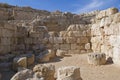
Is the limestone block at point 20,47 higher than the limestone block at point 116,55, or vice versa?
the limestone block at point 20,47

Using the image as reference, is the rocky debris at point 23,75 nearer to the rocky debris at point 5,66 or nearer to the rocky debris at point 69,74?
the rocky debris at point 69,74

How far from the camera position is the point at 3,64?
10.5 m

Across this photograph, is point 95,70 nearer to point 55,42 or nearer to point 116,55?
point 116,55

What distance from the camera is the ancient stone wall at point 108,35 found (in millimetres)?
10172

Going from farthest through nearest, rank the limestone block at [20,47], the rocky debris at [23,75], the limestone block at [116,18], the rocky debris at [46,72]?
the limestone block at [20,47] < the limestone block at [116,18] < the rocky debris at [46,72] < the rocky debris at [23,75]

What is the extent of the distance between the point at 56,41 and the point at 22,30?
2.23 m

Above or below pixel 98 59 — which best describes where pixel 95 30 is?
above

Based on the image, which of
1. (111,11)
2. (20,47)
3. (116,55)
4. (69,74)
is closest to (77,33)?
(111,11)

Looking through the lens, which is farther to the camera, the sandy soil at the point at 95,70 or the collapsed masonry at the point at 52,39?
the collapsed masonry at the point at 52,39

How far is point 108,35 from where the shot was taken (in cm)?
1138

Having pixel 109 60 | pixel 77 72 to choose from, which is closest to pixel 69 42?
pixel 109 60

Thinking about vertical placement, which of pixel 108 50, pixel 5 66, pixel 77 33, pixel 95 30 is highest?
pixel 95 30

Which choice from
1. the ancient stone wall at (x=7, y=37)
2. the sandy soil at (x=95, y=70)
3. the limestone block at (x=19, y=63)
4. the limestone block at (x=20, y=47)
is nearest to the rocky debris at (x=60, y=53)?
the sandy soil at (x=95, y=70)

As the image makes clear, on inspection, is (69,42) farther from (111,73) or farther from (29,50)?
(111,73)
